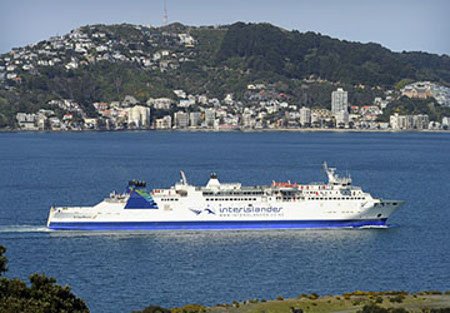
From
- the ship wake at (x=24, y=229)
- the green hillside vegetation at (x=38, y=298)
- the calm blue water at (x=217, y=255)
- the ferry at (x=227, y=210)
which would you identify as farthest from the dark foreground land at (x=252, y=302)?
the ship wake at (x=24, y=229)

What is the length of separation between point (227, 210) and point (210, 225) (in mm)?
1213

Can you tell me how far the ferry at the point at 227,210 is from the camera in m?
49.4

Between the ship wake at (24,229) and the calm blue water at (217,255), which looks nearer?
the calm blue water at (217,255)

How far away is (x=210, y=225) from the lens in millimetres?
49750

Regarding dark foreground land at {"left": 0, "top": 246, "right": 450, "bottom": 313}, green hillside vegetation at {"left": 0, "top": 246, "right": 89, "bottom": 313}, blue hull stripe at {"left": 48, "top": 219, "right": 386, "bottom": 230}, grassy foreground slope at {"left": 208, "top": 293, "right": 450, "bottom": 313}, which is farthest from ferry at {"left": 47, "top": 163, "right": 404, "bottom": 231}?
green hillside vegetation at {"left": 0, "top": 246, "right": 89, "bottom": 313}

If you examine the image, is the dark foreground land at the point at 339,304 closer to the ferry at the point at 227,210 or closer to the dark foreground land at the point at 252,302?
the dark foreground land at the point at 252,302

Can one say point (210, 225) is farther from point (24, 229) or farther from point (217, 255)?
point (24, 229)

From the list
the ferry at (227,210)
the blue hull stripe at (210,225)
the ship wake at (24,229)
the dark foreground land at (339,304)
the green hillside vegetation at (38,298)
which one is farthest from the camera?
the ferry at (227,210)

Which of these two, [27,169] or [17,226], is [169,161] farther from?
[17,226]

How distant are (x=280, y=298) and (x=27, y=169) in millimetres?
60480

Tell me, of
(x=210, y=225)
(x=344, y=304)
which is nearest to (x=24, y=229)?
(x=210, y=225)

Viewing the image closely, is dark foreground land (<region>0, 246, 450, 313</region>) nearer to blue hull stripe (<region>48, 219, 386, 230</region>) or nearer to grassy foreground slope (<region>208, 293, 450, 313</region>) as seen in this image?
grassy foreground slope (<region>208, 293, 450, 313</region>)

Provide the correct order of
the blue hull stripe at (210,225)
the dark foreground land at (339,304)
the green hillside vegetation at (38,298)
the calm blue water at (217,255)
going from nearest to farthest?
the green hillside vegetation at (38,298)
the dark foreground land at (339,304)
the calm blue water at (217,255)
the blue hull stripe at (210,225)

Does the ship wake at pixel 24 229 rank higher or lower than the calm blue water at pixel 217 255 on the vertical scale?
higher
